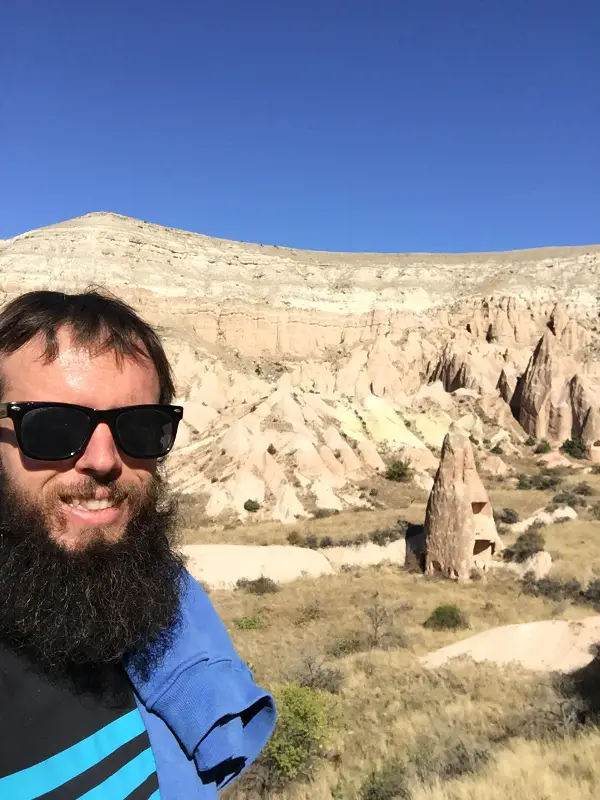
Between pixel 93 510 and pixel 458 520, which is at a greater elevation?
pixel 93 510

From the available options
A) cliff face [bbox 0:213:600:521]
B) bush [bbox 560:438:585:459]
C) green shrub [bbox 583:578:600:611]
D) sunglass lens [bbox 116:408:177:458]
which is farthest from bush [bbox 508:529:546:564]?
bush [bbox 560:438:585:459]

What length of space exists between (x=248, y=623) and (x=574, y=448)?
31474 millimetres

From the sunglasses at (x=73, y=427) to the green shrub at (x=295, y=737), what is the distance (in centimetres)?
572

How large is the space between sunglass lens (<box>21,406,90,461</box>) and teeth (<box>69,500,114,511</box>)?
152mm

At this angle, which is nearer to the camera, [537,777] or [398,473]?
[537,777]

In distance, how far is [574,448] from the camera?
37156mm

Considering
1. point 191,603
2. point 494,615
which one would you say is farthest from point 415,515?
Answer: point 191,603

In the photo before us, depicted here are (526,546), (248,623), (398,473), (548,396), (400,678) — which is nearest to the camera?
(400,678)

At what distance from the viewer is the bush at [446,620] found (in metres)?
11.9

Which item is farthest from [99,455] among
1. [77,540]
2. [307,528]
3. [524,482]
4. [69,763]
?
→ [524,482]

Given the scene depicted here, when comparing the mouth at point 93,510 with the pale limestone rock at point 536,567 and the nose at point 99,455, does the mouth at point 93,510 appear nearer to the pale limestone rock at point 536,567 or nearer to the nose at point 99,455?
the nose at point 99,455

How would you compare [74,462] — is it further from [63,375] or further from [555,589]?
[555,589]

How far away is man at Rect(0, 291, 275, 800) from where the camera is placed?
4.86 ft

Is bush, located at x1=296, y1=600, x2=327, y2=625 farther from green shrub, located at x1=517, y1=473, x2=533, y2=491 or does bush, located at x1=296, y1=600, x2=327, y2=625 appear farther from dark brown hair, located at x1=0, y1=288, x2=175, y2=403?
green shrub, located at x1=517, y1=473, x2=533, y2=491
